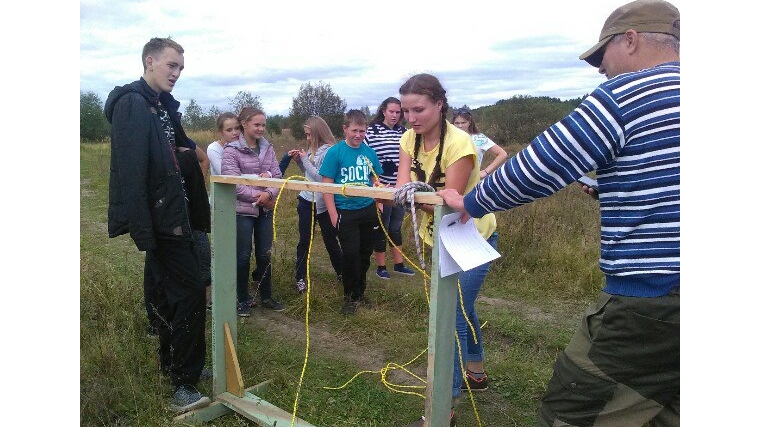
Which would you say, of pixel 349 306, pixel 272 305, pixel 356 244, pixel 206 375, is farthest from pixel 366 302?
pixel 206 375

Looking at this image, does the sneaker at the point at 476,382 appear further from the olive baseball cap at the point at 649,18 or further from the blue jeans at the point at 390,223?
the blue jeans at the point at 390,223

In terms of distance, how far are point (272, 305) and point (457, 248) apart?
10.5ft

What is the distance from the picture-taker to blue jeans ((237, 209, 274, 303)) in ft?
16.3

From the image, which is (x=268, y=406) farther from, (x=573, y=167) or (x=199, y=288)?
(x=573, y=167)

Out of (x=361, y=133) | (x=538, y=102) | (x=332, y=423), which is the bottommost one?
(x=332, y=423)

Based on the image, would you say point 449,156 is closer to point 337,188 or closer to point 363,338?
point 337,188

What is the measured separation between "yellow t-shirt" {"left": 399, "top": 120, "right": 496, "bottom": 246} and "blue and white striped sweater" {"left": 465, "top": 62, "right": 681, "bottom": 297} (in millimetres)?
874

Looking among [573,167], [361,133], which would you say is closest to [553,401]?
[573,167]

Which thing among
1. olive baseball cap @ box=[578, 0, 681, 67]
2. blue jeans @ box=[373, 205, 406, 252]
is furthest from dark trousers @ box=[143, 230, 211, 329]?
olive baseball cap @ box=[578, 0, 681, 67]

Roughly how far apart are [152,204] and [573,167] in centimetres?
225

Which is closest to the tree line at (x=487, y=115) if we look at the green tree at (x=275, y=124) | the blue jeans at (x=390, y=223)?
the green tree at (x=275, y=124)

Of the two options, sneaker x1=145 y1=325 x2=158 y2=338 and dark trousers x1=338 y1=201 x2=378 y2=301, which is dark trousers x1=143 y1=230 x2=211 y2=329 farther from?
dark trousers x1=338 y1=201 x2=378 y2=301

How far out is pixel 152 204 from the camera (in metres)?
3.09

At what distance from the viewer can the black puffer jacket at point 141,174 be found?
2.99 metres
